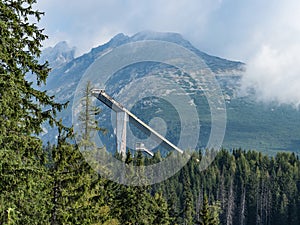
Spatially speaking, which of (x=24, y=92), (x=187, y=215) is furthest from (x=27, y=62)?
(x=187, y=215)

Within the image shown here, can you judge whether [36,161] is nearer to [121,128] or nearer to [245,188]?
[121,128]

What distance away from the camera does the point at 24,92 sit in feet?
40.8

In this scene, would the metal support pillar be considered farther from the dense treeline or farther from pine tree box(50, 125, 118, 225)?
pine tree box(50, 125, 118, 225)

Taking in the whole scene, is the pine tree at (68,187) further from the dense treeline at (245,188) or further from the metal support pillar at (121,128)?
the dense treeline at (245,188)

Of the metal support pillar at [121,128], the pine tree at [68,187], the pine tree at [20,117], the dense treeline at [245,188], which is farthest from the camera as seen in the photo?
the dense treeline at [245,188]

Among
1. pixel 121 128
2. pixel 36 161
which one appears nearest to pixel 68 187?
pixel 36 161

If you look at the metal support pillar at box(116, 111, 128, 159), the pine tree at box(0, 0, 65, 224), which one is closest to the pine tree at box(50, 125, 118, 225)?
the pine tree at box(0, 0, 65, 224)

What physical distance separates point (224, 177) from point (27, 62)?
114391 millimetres

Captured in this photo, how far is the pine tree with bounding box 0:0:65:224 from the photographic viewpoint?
38.2 feet

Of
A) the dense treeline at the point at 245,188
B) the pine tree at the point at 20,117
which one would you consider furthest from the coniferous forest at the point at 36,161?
the dense treeline at the point at 245,188

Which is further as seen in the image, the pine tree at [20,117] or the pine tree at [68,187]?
the pine tree at [68,187]

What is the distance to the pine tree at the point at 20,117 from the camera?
11.7 meters

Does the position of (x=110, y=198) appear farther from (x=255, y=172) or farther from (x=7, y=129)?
(x=255, y=172)

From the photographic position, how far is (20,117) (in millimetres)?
12430
